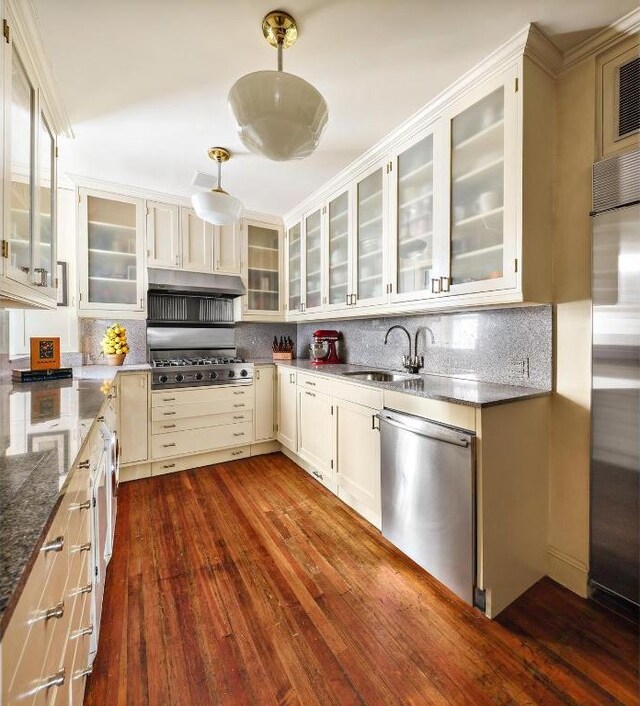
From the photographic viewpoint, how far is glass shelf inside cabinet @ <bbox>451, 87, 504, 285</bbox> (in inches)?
67.2

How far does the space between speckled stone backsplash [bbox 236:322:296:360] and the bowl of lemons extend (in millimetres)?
1160

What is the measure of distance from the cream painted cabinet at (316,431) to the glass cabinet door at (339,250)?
82cm

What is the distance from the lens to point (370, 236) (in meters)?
2.61

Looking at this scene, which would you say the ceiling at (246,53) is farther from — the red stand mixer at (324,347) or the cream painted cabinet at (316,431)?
the cream painted cabinet at (316,431)

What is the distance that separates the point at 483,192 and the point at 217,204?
1614 mm

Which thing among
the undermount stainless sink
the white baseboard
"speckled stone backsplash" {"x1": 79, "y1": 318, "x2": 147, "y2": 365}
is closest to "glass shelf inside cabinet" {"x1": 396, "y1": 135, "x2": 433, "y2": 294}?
the undermount stainless sink

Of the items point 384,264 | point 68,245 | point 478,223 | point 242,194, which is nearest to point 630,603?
point 478,223

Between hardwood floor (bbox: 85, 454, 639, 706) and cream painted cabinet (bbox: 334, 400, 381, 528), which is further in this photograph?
cream painted cabinet (bbox: 334, 400, 381, 528)

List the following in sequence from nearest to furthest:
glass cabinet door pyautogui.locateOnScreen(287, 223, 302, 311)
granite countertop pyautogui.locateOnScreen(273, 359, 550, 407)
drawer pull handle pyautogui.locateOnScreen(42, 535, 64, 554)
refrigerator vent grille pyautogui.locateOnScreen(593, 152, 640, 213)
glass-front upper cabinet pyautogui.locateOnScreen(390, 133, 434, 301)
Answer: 1. drawer pull handle pyautogui.locateOnScreen(42, 535, 64, 554)
2. refrigerator vent grille pyautogui.locateOnScreen(593, 152, 640, 213)
3. granite countertop pyautogui.locateOnScreen(273, 359, 550, 407)
4. glass-front upper cabinet pyautogui.locateOnScreen(390, 133, 434, 301)
5. glass cabinet door pyautogui.locateOnScreen(287, 223, 302, 311)

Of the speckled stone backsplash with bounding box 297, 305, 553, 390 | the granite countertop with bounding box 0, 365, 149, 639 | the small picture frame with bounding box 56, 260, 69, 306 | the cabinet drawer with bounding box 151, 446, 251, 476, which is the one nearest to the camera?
the granite countertop with bounding box 0, 365, 149, 639

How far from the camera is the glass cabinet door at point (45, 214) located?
65.8 inches

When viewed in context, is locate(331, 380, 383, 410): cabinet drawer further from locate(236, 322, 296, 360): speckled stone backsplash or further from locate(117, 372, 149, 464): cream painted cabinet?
locate(236, 322, 296, 360): speckled stone backsplash

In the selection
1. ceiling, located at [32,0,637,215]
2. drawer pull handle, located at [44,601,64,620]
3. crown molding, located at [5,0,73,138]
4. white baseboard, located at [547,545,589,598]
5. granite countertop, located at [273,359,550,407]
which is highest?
ceiling, located at [32,0,637,215]

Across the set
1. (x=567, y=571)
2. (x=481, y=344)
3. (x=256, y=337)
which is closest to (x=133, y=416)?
(x=256, y=337)
